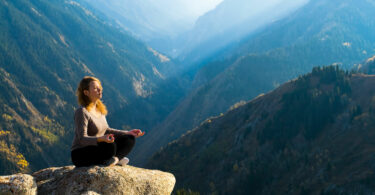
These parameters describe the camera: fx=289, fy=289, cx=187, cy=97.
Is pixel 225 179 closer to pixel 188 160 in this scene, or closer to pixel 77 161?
pixel 188 160

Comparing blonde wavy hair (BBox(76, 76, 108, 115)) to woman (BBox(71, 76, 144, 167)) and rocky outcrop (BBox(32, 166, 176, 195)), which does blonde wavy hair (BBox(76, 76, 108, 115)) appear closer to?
woman (BBox(71, 76, 144, 167))

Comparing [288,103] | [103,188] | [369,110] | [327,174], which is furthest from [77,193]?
[288,103]

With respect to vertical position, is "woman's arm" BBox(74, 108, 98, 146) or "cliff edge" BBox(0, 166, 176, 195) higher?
"woman's arm" BBox(74, 108, 98, 146)

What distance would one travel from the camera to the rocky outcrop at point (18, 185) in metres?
9.69

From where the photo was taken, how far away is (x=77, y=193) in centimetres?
1045

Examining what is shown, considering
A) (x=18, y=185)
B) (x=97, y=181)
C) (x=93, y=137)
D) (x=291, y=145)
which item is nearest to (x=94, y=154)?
(x=93, y=137)

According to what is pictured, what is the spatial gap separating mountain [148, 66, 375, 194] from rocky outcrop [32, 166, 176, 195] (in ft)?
176

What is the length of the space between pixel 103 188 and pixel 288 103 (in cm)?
10428

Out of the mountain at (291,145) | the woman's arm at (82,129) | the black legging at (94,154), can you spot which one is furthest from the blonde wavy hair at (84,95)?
the mountain at (291,145)

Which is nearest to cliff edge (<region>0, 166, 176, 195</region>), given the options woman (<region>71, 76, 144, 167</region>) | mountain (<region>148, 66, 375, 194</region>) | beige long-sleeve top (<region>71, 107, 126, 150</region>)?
woman (<region>71, 76, 144, 167</region>)

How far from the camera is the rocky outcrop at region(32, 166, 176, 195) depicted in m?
10.7

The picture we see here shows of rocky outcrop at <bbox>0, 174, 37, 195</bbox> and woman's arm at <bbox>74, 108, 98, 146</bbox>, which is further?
woman's arm at <bbox>74, 108, 98, 146</bbox>

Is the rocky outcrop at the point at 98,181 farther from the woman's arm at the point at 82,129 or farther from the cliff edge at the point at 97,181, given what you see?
the woman's arm at the point at 82,129

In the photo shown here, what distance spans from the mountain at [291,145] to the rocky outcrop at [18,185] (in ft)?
190
